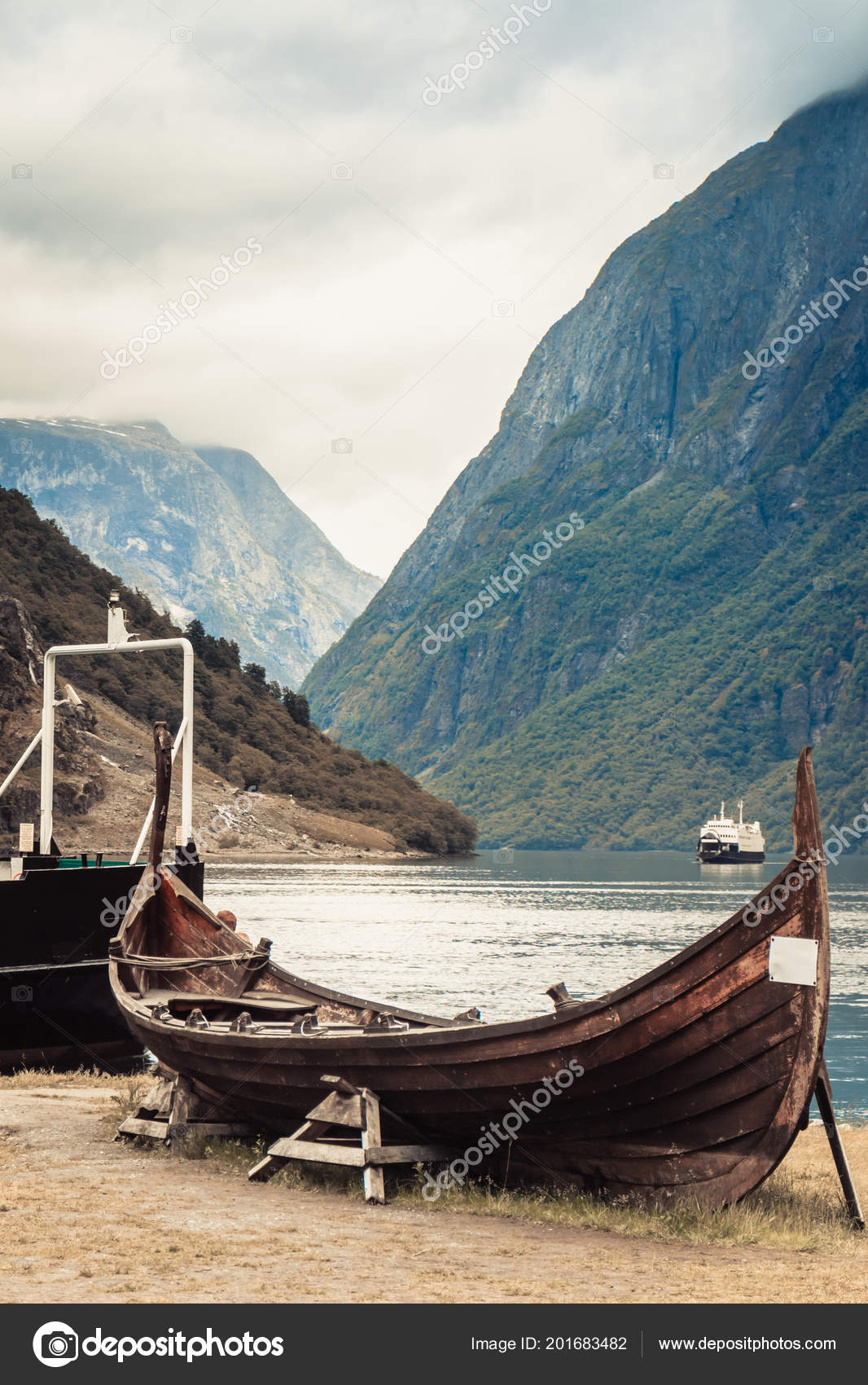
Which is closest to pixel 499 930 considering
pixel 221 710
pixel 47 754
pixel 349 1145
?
pixel 47 754

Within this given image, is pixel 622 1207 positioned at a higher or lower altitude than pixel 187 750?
lower

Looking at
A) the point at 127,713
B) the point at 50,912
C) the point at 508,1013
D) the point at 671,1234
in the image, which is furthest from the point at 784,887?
the point at 127,713

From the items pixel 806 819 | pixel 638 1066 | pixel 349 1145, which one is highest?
pixel 806 819

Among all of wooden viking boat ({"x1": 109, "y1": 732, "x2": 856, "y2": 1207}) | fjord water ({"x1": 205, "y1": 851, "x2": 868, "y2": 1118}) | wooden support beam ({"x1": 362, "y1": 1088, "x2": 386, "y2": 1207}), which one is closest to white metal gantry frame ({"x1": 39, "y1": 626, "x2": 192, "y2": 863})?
wooden viking boat ({"x1": 109, "y1": 732, "x2": 856, "y2": 1207})

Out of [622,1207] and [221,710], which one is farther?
[221,710]

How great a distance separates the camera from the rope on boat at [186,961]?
579 inches

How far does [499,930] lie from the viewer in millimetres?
60500

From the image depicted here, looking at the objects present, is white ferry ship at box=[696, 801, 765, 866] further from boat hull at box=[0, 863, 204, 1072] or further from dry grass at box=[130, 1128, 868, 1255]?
dry grass at box=[130, 1128, 868, 1255]

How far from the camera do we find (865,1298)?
841 centimetres

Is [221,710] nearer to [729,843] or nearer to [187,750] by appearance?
[729,843]

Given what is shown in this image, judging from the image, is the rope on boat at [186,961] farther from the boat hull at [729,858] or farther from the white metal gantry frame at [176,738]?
the boat hull at [729,858]
